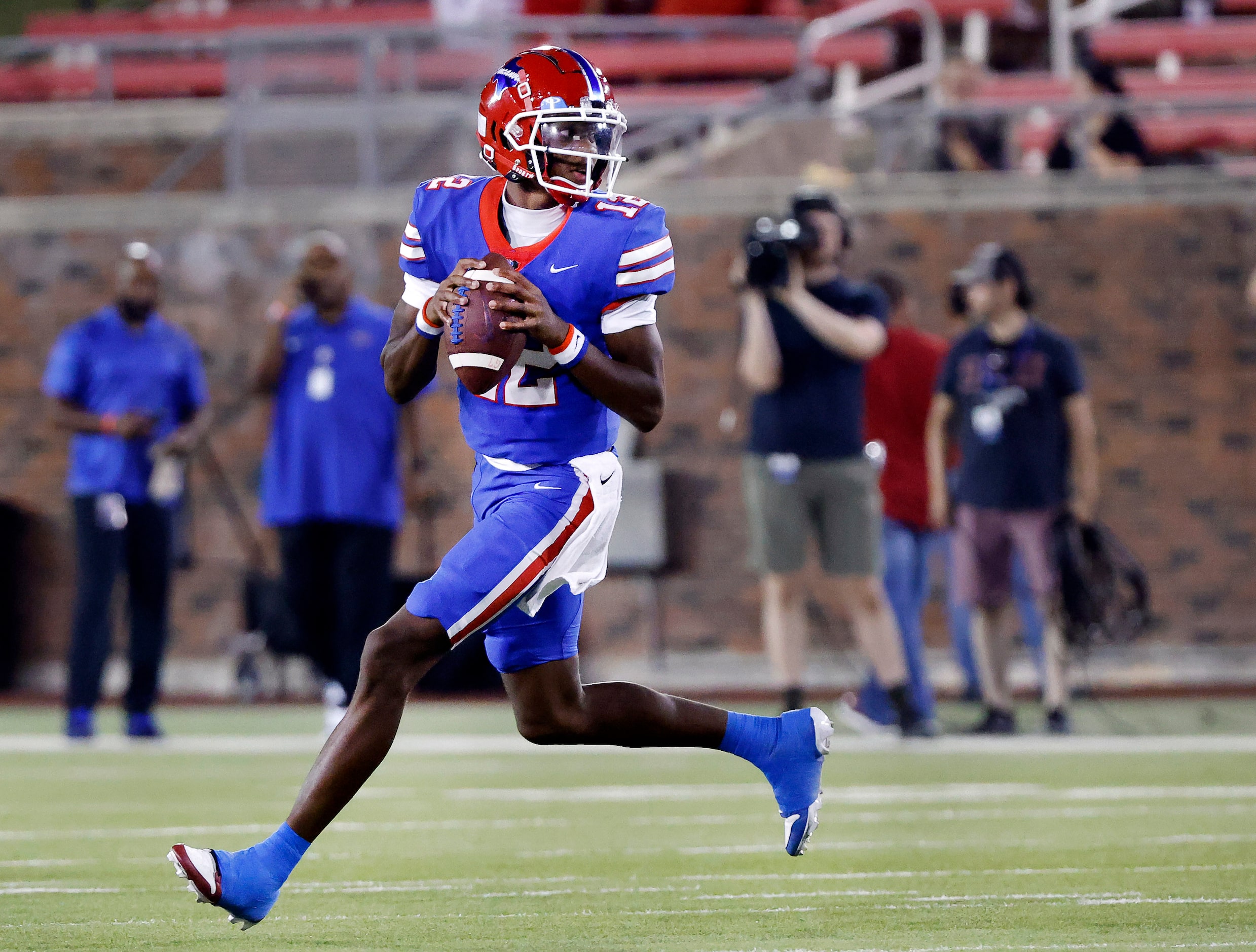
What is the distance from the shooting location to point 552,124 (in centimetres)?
388

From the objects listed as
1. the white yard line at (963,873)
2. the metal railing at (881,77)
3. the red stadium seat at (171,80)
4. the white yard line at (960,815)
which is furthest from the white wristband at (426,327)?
the red stadium seat at (171,80)

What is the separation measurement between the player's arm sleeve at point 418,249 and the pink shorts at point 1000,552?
482 centimetres

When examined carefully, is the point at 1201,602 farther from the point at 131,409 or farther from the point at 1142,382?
the point at 131,409

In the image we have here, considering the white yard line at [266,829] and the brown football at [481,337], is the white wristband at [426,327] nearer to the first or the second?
the brown football at [481,337]

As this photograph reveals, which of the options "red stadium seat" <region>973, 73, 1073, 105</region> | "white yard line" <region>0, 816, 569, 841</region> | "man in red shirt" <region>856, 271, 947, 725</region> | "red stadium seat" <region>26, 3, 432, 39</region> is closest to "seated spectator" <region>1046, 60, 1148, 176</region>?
"red stadium seat" <region>973, 73, 1073, 105</region>

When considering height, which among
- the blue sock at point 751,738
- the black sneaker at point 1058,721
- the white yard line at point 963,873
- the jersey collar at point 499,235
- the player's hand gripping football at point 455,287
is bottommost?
the black sneaker at point 1058,721

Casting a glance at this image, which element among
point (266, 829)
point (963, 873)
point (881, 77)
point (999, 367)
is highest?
point (881, 77)

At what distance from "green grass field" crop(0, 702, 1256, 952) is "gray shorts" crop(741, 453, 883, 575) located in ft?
2.66

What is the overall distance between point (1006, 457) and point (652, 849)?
3773 mm

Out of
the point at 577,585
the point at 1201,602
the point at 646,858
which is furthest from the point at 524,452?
the point at 1201,602

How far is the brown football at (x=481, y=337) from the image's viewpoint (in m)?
3.65

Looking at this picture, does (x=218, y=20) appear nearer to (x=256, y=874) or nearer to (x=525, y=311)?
(x=525, y=311)

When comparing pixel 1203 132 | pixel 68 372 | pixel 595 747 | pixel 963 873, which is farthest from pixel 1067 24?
pixel 963 873

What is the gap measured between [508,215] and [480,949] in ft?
4.91
